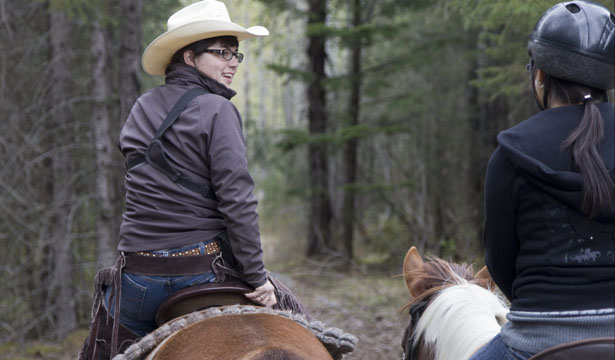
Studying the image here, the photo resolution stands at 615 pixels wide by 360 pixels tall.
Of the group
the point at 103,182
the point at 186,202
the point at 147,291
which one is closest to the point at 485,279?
the point at 186,202

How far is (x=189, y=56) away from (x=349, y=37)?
9719mm

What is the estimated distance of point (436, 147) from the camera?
1411cm

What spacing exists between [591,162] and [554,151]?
115 mm

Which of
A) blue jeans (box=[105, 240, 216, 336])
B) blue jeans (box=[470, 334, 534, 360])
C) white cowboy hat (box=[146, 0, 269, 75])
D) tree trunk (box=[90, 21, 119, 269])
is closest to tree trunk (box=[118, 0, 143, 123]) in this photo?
tree trunk (box=[90, 21, 119, 269])

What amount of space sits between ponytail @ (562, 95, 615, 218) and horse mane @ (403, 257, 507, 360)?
0.97m

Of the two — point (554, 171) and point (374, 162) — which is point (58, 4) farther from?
point (374, 162)

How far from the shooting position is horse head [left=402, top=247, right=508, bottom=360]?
267cm

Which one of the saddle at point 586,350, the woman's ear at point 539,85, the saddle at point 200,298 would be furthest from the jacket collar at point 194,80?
the saddle at point 586,350

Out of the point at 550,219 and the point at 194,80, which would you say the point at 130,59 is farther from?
the point at 550,219

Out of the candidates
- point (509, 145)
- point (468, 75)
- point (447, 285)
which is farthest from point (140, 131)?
point (468, 75)

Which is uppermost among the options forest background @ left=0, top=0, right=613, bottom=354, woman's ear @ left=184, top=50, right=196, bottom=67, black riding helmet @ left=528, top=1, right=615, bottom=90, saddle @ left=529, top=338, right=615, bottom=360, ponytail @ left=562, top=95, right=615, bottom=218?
black riding helmet @ left=528, top=1, right=615, bottom=90

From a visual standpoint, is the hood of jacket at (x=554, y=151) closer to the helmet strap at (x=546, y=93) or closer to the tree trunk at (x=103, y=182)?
the helmet strap at (x=546, y=93)

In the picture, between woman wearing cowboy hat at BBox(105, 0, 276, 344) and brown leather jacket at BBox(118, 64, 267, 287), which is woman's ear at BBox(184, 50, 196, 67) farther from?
brown leather jacket at BBox(118, 64, 267, 287)

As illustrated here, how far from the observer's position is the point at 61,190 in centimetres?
816
